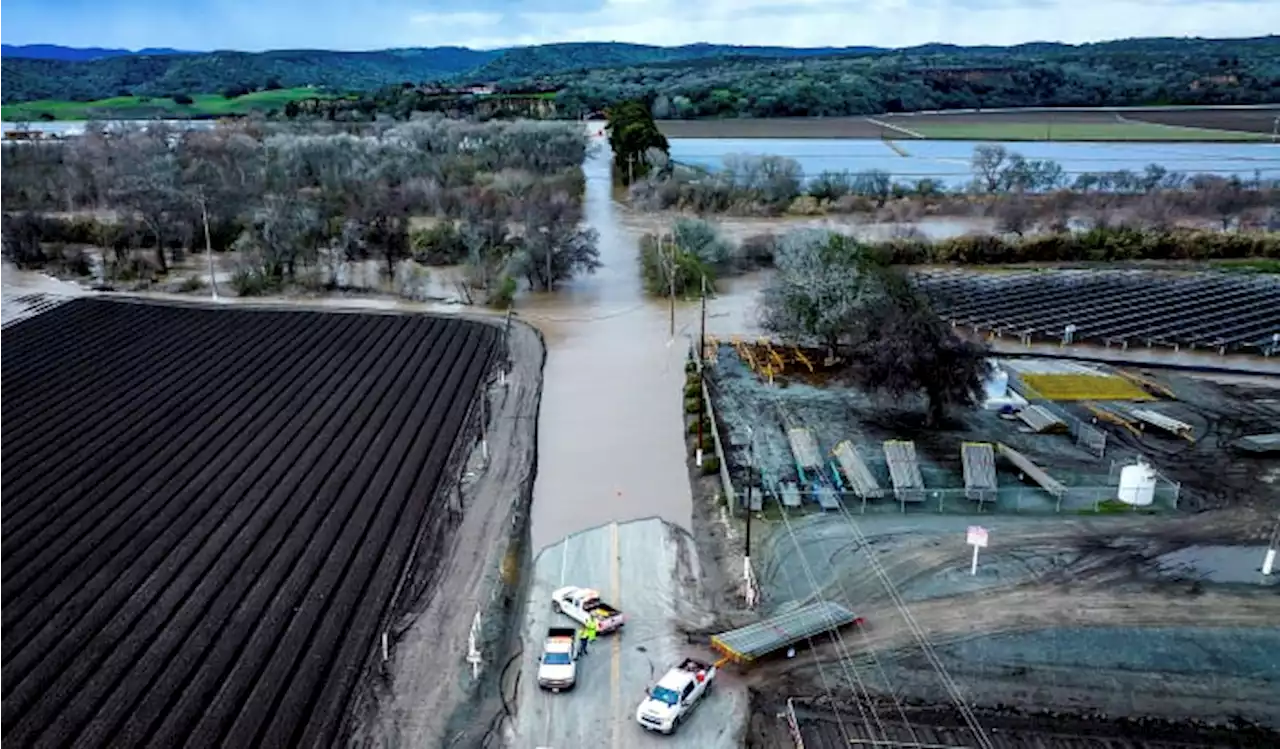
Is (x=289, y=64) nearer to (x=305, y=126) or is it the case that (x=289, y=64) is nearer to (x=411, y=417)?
(x=305, y=126)

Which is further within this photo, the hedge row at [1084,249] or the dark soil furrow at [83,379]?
the hedge row at [1084,249]

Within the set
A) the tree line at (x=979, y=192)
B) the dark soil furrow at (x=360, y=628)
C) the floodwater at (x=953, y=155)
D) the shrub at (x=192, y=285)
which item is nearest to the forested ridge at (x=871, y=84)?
the floodwater at (x=953, y=155)

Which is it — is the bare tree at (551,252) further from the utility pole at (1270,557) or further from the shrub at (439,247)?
the utility pole at (1270,557)

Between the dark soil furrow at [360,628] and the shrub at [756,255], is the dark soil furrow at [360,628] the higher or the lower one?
the lower one

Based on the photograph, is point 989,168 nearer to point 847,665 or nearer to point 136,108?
point 847,665

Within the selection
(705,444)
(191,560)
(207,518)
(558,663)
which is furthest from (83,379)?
(558,663)
